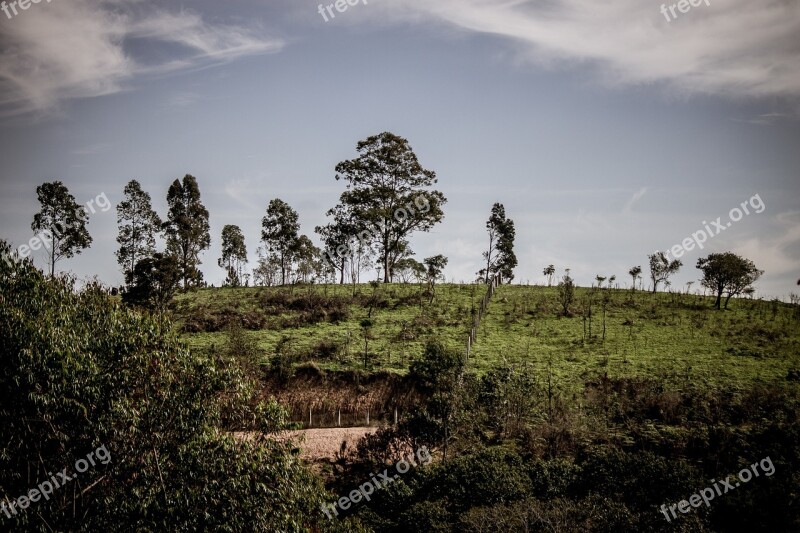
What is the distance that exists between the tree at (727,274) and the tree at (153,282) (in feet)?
180

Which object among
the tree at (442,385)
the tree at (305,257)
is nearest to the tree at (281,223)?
the tree at (305,257)

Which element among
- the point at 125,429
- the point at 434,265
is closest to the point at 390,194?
the point at 434,265

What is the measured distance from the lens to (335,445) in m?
30.7

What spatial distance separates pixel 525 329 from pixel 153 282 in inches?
1312

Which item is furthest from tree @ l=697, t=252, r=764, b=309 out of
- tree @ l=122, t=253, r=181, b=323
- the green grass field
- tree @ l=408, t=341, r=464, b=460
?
tree @ l=122, t=253, r=181, b=323

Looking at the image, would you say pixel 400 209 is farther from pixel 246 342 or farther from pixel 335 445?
pixel 335 445

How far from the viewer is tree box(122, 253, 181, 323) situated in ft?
151

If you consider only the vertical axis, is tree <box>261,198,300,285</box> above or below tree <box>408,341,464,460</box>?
above

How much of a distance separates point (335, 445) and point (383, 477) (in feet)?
15.5

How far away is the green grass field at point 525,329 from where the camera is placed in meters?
40.2

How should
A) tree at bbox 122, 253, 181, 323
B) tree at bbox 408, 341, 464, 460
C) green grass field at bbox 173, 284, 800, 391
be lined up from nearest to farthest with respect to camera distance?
tree at bbox 408, 341, 464, 460, green grass field at bbox 173, 284, 800, 391, tree at bbox 122, 253, 181, 323

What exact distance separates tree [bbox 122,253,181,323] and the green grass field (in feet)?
11.6

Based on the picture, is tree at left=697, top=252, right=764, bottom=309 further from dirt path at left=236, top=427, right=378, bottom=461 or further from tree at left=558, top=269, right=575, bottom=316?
dirt path at left=236, top=427, right=378, bottom=461

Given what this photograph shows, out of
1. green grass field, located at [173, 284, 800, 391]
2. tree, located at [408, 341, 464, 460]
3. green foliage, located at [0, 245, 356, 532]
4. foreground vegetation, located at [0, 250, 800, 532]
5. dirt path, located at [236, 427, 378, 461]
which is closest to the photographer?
green foliage, located at [0, 245, 356, 532]
